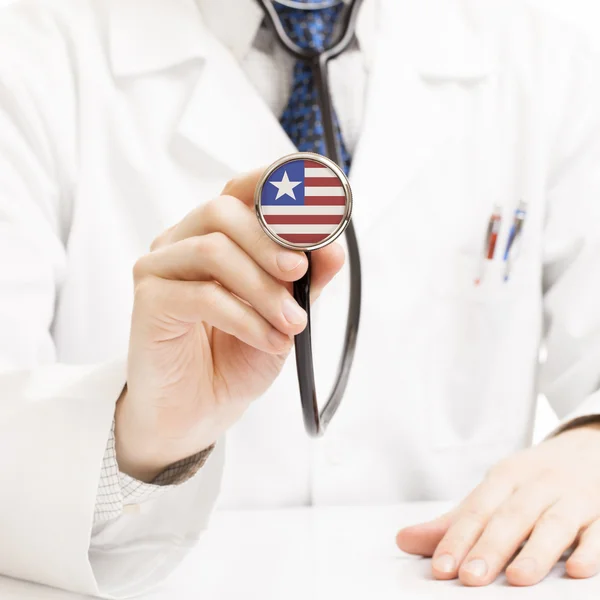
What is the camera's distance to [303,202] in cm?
49

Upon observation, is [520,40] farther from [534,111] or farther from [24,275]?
[24,275]

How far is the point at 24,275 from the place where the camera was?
0.83 metres

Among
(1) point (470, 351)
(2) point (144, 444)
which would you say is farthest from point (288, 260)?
(1) point (470, 351)

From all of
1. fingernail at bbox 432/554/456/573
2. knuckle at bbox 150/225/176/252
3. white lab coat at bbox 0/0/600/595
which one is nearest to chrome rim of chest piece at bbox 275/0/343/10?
white lab coat at bbox 0/0/600/595

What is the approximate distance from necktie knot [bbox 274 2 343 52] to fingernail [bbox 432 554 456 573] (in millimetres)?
625

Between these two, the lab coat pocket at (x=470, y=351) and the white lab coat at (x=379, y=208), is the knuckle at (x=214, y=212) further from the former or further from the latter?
the lab coat pocket at (x=470, y=351)

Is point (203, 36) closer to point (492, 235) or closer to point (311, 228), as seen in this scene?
point (492, 235)

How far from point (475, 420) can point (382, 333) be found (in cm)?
20

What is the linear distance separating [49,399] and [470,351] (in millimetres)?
596

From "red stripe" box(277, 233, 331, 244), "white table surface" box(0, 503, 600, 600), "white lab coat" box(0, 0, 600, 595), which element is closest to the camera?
"red stripe" box(277, 233, 331, 244)

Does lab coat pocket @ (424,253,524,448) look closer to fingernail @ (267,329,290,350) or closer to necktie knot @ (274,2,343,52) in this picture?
necktie knot @ (274,2,343,52)

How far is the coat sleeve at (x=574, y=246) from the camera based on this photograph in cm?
100

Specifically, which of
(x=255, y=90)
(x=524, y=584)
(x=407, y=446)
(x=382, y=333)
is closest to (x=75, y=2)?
(x=255, y=90)

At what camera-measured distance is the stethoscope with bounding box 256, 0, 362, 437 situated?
518 mm
